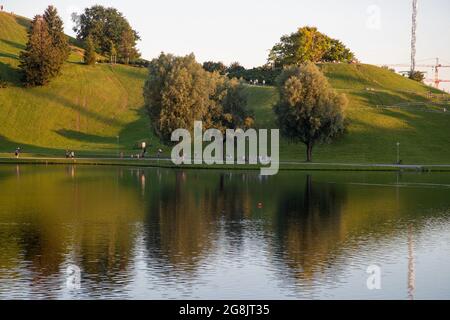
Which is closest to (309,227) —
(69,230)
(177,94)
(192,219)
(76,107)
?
(192,219)

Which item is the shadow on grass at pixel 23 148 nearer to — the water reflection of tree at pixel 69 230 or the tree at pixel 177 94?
the tree at pixel 177 94

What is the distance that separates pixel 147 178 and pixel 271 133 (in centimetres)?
5760

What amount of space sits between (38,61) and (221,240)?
149 metres

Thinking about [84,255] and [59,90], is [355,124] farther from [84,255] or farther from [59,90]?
[84,255]

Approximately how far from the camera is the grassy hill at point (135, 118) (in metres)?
138

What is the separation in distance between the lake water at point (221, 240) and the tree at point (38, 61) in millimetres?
104005

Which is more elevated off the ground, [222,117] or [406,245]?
[222,117]

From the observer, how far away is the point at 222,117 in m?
136

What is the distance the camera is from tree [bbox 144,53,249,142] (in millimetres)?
123250

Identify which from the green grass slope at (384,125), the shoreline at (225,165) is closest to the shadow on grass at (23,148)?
the shoreline at (225,165)

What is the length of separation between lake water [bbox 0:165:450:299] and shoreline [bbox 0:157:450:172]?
88.8 feet

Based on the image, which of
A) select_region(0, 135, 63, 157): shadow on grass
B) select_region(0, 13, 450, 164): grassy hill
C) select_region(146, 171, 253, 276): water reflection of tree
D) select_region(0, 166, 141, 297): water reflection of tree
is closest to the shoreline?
select_region(0, 13, 450, 164): grassy hill

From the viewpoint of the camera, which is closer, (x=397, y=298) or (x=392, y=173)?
(x=397, y=298)
